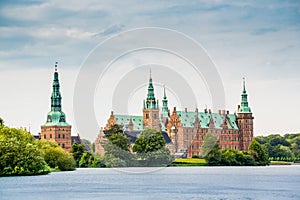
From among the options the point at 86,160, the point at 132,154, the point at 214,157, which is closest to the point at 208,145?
the point at 214,157

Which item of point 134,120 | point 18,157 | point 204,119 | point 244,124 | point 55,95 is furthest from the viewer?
point 244,124

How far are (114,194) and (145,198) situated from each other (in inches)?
155

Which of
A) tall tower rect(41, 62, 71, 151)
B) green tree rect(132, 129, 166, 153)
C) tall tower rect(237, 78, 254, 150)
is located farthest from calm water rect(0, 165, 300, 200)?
tall tower rect(237, 78, 254, 150)

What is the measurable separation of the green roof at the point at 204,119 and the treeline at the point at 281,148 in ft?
31.0

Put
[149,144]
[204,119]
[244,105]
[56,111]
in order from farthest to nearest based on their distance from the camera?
[244,105]
[204,119]
[56,111]
[149,144]

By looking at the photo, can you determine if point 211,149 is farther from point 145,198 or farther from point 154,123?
point 145,198

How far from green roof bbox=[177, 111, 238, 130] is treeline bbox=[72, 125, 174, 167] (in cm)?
4336

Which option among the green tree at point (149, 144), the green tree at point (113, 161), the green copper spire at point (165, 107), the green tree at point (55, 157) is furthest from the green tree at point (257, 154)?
the green copper spire at point (165, 107)

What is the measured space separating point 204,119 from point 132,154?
54271 millimetres

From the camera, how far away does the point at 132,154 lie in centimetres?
11231

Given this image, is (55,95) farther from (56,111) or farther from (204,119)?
(204,119)

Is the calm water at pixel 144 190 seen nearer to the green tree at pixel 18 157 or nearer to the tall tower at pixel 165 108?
the green tree at pixel 18 157

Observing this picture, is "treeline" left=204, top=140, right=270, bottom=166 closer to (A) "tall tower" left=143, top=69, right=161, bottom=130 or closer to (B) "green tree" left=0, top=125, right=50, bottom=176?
(A) "tall tower" left=143, top=69, right=161, bottom=130

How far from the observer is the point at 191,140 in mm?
158375
